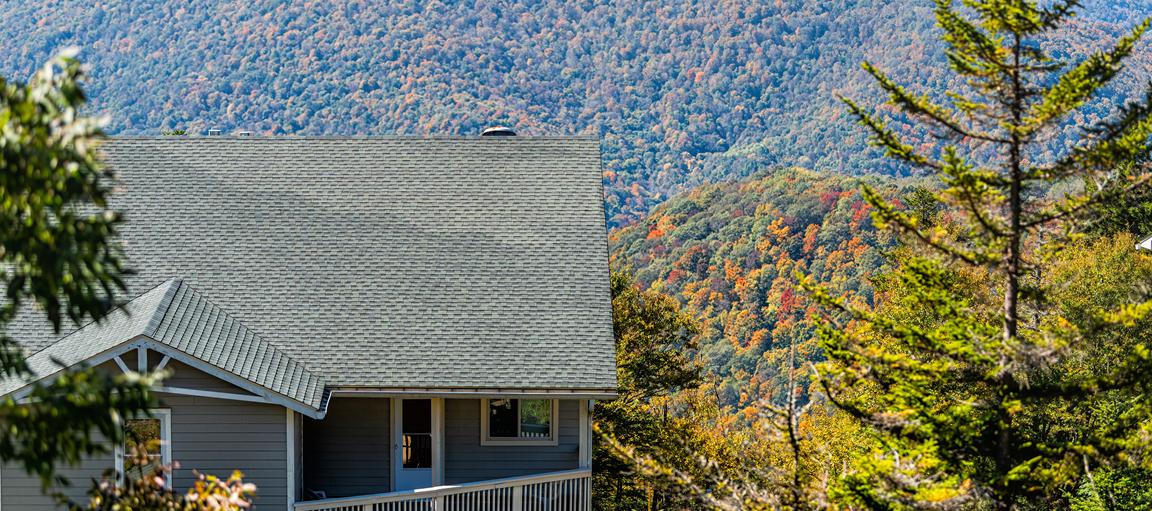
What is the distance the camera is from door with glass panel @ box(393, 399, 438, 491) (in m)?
18.1

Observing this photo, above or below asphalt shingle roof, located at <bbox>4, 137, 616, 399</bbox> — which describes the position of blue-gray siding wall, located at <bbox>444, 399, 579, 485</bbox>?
below

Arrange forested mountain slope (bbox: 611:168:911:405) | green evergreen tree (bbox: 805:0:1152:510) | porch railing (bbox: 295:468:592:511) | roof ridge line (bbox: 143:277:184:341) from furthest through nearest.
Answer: forested mountain slope (bbox: 611:168:911:405)
porch railing (bbox: 295:468:592:511)
roof ridge line (bbox: 143:277:184:341)
green evergreen tree (bbox: 805:0:1152:510)

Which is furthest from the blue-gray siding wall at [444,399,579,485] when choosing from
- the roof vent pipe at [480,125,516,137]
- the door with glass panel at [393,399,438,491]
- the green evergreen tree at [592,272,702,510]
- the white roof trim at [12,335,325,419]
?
the roof vent pipe at [480,125,516,137]

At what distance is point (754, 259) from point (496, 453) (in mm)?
52314

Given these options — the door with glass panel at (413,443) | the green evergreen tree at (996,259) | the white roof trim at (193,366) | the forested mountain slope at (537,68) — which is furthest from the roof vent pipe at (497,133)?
the forested mountain slope at (537,68)

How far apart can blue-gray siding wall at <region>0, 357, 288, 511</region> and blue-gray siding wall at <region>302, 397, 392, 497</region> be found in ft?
6.02

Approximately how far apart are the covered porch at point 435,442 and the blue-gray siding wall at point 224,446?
143 centimetres

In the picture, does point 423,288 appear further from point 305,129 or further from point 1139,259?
point 305,129

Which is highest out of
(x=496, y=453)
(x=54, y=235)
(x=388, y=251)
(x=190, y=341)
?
(x=54, y=235)

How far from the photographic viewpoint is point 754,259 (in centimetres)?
6906

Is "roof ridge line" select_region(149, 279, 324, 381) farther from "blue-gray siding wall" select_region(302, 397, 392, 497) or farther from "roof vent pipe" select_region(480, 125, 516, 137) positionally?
"roof vent pipe" select_region(480, 125, 516, 137)

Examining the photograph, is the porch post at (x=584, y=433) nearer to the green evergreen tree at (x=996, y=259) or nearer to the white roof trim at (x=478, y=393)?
the white roof trim at (x=478, y=393)

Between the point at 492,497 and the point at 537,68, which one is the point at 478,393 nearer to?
the point at 492,497

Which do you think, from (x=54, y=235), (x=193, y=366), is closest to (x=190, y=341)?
(x=193, y=366)
